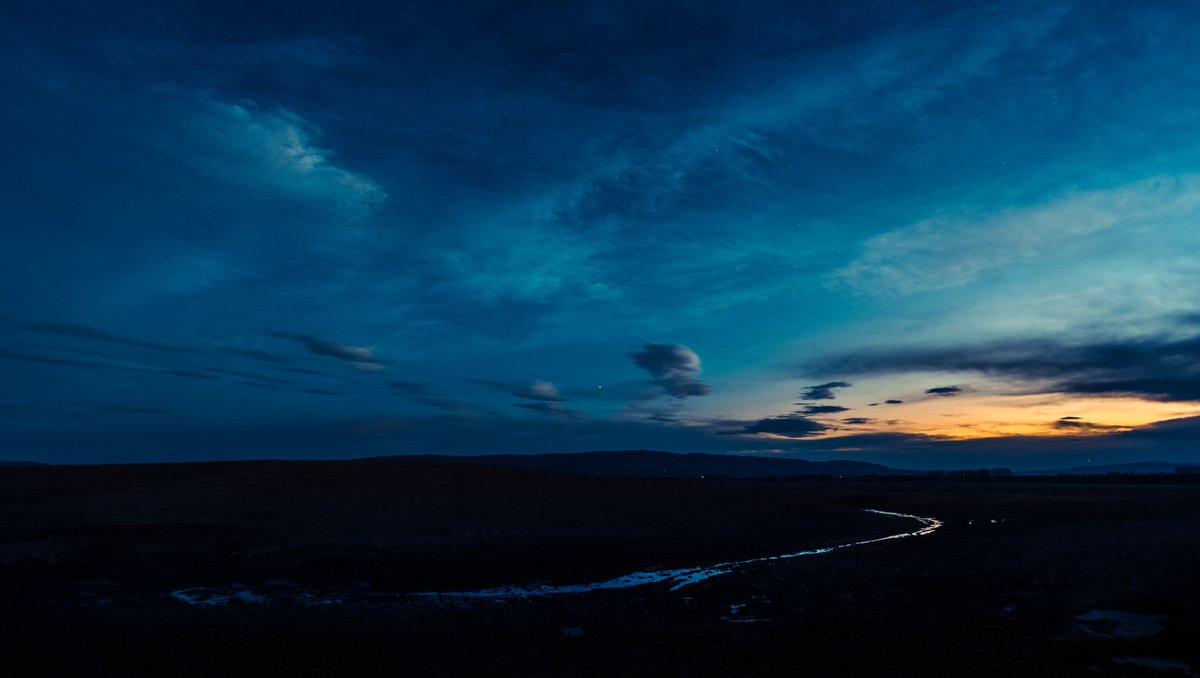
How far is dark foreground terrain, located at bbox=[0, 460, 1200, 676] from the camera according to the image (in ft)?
44.7

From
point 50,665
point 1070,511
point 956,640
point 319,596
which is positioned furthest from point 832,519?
point 50,665

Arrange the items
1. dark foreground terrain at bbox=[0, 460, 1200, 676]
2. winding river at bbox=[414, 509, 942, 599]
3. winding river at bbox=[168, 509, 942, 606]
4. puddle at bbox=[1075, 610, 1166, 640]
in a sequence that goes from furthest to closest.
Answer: winding river at bbox=[414, 509, 942, 599], winding river at bbox=[168, 509, 942, 606], puddle at bbox=[1075, 610, 1166, 640], dark foreground terrain at bbox=[0, 460, 1200, 676]

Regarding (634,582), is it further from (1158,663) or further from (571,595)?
(1158,663)

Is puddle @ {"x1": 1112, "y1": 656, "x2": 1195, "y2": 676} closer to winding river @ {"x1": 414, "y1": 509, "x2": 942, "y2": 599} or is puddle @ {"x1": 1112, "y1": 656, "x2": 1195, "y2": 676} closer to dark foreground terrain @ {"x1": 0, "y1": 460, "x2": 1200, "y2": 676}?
dark foreground terrain @ {"x1": 0, "y1": 460, "x2": 1200, "y2": 676}

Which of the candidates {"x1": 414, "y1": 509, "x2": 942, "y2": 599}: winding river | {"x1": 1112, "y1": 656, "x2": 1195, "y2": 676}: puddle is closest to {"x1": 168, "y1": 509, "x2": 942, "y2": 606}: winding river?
{"x1": 414, "y1": 509, "x2": 942, "y2": 599}: winding river

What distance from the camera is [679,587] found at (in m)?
21.6

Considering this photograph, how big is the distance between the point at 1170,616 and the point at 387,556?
25808 mm

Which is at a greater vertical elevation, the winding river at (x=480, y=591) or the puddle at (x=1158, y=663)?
the winding river at (x=480, y=591)

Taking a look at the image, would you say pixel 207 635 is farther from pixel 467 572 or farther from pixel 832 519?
pixel 832 519

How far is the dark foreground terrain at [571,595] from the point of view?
44.7ft

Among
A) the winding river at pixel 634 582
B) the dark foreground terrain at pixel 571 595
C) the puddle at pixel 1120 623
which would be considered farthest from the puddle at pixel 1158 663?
the winding river at pixel 634 582

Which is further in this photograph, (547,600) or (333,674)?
(547,600)

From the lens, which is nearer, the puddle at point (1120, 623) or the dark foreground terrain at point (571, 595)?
the dark foreground terrain at point (571, 595)

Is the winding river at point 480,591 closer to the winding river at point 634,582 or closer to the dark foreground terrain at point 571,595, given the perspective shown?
the winding river at point 634,582
